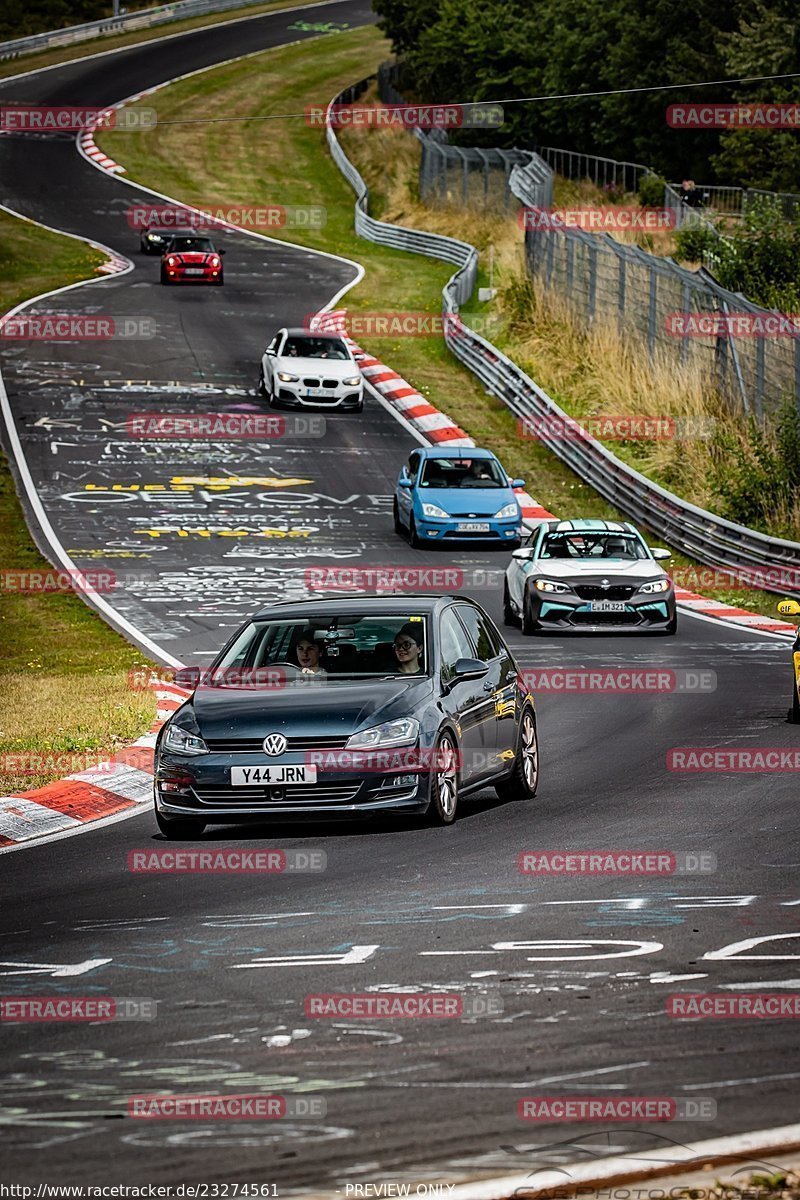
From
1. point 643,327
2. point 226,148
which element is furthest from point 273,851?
point 226,148

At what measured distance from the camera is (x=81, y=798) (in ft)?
46.2

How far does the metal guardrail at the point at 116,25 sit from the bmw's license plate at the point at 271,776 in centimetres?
8954

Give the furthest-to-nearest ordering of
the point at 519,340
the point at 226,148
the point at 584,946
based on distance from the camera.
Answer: the point at 226,148, the point at 519,340, the point at 584,946

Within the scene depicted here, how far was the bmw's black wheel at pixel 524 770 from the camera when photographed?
1355 centimetres

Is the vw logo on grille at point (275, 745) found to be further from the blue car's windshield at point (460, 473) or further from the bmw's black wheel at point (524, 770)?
the blue car's windshield at point (460, 473)

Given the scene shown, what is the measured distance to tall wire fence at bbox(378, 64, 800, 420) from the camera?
3177 centimetres

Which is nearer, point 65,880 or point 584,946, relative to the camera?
point 584,946

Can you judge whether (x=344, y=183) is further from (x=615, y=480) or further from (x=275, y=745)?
(x=275, y=745)

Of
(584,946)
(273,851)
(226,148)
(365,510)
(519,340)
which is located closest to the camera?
(584,946)

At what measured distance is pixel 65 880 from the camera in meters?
11.0

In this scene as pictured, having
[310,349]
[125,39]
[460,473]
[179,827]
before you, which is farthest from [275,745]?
[125,39]

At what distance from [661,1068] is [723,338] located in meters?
28.6

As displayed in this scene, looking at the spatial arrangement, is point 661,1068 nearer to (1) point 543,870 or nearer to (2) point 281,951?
(2) point 281,951

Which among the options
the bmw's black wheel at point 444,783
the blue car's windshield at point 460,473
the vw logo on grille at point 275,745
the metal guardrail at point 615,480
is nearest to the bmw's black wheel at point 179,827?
the vw logo on grille at point 275,745
